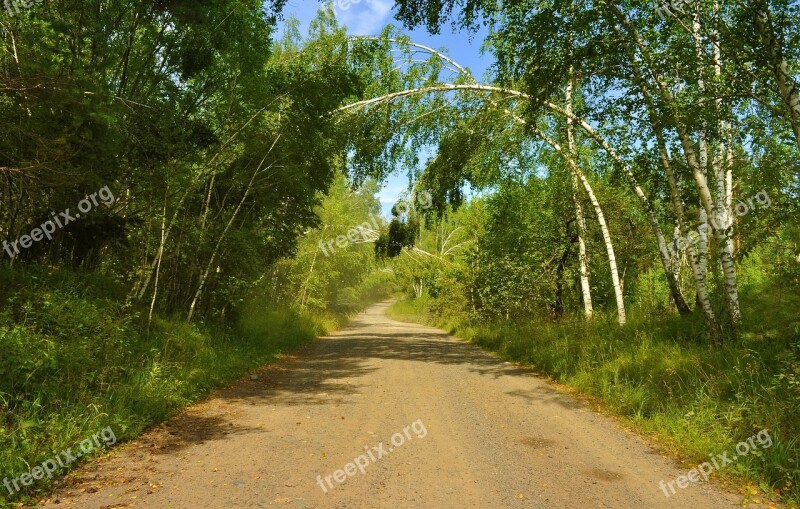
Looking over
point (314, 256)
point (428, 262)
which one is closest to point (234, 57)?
point (314, 256)

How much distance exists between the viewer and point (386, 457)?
4.86 m

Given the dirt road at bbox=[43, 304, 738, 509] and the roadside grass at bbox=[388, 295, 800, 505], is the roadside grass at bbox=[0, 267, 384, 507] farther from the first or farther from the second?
the roadside grass at bbox=[388, 295, 800, 505]

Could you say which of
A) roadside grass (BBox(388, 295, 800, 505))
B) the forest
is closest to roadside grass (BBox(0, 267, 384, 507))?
the forest

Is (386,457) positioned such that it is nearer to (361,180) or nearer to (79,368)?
(79,368)

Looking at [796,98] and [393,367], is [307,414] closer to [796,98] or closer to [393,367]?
[393,367]

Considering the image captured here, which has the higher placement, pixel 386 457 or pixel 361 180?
pixel 361 180

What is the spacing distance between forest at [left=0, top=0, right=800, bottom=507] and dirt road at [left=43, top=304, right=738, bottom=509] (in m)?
0.57

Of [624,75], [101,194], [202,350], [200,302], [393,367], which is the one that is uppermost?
[624,75]

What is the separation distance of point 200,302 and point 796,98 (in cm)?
1158

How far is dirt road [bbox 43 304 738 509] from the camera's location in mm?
3910

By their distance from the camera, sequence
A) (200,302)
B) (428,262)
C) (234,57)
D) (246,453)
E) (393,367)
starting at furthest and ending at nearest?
(428,262), (200,302), (393,367), (234,57), (246,453)

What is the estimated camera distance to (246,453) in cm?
494

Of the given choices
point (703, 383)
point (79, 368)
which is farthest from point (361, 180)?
point (703, 383)

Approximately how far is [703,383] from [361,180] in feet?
32.0
